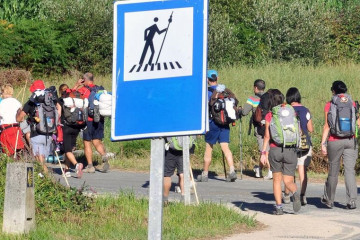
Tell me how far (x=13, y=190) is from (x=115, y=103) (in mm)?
5173

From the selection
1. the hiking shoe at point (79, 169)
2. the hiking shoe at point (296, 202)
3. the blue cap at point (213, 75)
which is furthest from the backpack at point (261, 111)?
the hiking shoe at point (296, 202)

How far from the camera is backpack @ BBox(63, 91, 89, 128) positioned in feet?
56.0

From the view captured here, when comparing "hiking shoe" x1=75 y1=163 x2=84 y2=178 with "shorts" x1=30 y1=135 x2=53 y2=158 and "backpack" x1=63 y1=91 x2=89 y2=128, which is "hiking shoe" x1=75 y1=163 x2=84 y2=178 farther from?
"shorts" x1=30 y1=135 x2=53 y2=158

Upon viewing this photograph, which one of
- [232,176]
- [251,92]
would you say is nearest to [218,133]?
[232,176]

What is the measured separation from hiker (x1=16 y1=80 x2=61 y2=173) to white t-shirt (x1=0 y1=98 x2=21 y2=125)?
0.47ft

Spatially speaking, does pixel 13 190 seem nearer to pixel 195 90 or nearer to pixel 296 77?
pixel 195 90

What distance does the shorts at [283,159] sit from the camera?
39.8 feet

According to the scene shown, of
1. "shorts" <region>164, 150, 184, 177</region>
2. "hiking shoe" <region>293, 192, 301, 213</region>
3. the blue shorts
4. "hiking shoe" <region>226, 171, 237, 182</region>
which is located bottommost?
"hiking shoe" <region>293, 192, 301, 213</region>

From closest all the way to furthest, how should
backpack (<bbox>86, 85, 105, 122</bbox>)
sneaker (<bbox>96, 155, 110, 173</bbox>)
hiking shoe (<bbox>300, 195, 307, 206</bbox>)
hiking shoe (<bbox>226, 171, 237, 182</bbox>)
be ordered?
hiking shoe (<bbox>300, 195, 307, 206</bbox>), hiking shoe (<bbox>226, 171, 237, 182</bbox>), backpack (<bbox>86, 85, 105, 122</bbox>), sneaker (<bbox>96, 155, 110, 173</bbox>)

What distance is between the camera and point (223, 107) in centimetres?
1606

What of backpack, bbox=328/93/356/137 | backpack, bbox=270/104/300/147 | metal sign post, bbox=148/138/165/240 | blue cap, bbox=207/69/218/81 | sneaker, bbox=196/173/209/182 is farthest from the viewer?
sneaker, bbox=196/173/209/182

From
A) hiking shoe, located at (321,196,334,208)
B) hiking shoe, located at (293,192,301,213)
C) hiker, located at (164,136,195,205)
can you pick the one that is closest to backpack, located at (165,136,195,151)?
hiker, located at (164,136,195,205)

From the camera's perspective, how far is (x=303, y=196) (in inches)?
534

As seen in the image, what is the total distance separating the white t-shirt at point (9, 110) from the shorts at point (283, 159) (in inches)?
200
